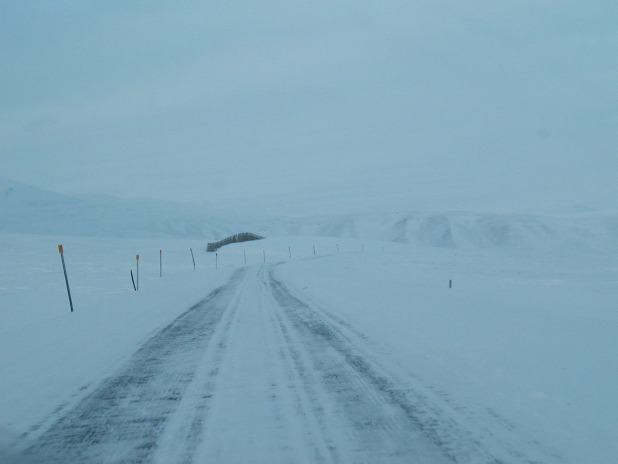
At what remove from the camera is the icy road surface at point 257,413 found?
12.9ft

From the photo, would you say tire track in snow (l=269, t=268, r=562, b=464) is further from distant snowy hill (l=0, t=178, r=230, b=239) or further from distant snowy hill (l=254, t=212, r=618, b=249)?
distant snowy hill (l=0, t=178, r=230, b=239)

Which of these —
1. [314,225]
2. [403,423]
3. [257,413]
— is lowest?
[403,423]

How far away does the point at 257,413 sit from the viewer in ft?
15.5

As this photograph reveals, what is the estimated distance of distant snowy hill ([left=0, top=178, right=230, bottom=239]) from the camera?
344 feet

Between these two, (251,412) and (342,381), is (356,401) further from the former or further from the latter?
(251,412)

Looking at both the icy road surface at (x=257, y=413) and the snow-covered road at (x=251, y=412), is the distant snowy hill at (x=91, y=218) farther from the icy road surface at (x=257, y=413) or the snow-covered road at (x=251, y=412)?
the icy road surface at (x=257, y=413)

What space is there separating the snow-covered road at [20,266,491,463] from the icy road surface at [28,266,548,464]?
1 cm

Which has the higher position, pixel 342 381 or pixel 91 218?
pixel 91 218

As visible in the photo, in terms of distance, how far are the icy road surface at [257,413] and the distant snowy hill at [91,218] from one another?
98.3 meters

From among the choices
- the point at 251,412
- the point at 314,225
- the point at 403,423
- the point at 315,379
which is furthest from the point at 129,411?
the point at 314,225

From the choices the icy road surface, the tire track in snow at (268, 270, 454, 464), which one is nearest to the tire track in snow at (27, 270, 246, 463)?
the icy road surface

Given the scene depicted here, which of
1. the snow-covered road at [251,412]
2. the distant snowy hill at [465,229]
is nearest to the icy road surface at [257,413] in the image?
the snow-covered road at [251,412]

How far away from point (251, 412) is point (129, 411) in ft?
4.40

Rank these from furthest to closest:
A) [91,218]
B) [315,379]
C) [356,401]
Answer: [91,218] → [315,379] → [356,401]
